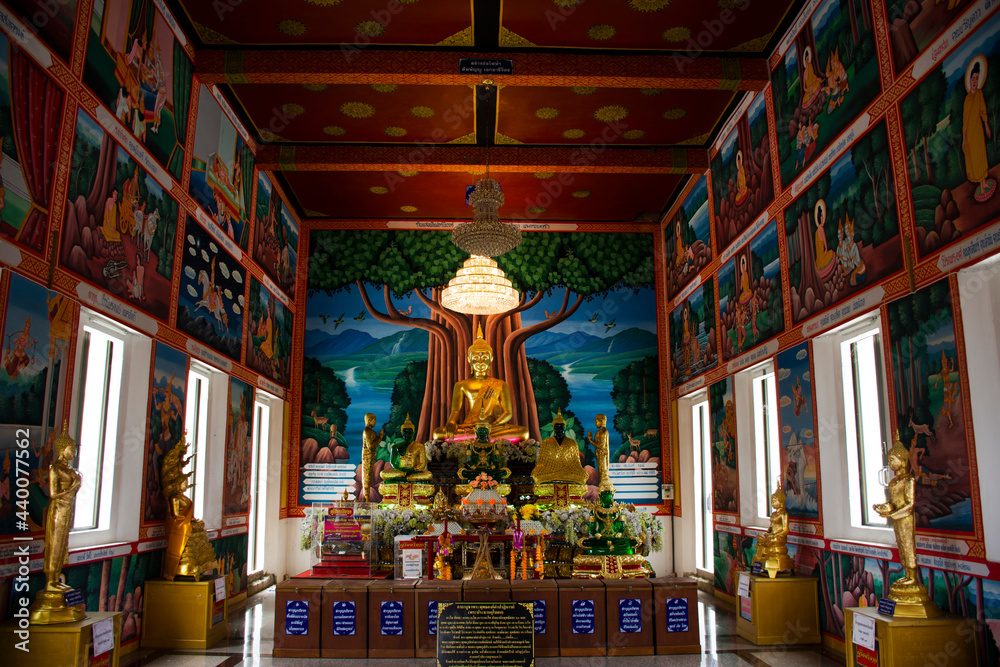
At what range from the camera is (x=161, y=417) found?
6.65 metres

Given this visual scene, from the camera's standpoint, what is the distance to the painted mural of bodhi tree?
39.6ft

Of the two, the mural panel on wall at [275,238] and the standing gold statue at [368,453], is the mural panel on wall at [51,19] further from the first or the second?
the standing gold statue at [368,453]

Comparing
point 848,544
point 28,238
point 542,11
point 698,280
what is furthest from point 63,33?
point 698,280

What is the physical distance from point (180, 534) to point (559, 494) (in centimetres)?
474

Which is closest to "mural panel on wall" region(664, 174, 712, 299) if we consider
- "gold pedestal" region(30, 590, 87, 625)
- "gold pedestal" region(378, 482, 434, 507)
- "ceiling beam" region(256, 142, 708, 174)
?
"ceiling beam" region(256, 142, 708, 174)

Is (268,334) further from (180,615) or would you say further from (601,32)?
(601,32)

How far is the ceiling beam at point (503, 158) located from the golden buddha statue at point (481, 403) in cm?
308

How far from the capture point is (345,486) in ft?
37.3

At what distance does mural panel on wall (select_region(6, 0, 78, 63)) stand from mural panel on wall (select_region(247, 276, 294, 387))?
4.46 m

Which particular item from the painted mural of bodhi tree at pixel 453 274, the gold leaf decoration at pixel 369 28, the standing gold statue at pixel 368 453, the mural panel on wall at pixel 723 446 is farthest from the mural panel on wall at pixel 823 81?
the standing gold statue at pixel 368 453

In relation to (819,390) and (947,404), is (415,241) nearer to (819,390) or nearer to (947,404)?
(819,390)

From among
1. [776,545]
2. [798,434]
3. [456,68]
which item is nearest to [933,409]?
[798,434]

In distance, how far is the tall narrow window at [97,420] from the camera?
586 centimetres

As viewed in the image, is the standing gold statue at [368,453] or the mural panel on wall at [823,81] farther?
the standing gold statue at [368,453]
